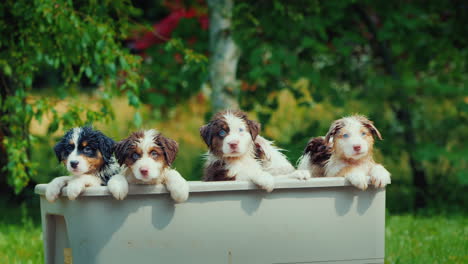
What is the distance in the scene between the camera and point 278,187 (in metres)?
2.80

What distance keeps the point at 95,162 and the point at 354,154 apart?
127cm

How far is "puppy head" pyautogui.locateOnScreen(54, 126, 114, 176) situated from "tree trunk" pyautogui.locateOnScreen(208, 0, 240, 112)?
3144 millimetres

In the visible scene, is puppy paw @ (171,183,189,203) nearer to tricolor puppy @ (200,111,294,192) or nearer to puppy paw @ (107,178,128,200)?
puppy paw @ (107,178,128,200)

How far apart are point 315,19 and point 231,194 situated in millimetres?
→ 3520

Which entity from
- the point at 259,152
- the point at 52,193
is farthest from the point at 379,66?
the point at 52,193

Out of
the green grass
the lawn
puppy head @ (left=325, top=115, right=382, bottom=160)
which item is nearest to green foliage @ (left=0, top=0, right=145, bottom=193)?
the lawn

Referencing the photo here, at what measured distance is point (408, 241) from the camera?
4.70m

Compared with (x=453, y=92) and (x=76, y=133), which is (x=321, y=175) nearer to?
Answer: (x=76, y=133)

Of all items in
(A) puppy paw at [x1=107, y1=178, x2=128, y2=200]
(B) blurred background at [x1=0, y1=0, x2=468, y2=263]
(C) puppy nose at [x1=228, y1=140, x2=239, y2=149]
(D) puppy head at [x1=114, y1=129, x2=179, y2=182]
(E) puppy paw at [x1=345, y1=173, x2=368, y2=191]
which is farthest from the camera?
(B) blurred background at [x1=0, y1=0, x2=468, y2=263]

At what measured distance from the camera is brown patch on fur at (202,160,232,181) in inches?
123

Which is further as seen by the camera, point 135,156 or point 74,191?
point 135,156

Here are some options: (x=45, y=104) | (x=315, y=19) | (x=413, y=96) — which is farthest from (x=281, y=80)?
(x=45, y=104)

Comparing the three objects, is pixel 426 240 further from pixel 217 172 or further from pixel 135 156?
pixel 135 156

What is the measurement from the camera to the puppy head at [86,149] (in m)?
2.78
